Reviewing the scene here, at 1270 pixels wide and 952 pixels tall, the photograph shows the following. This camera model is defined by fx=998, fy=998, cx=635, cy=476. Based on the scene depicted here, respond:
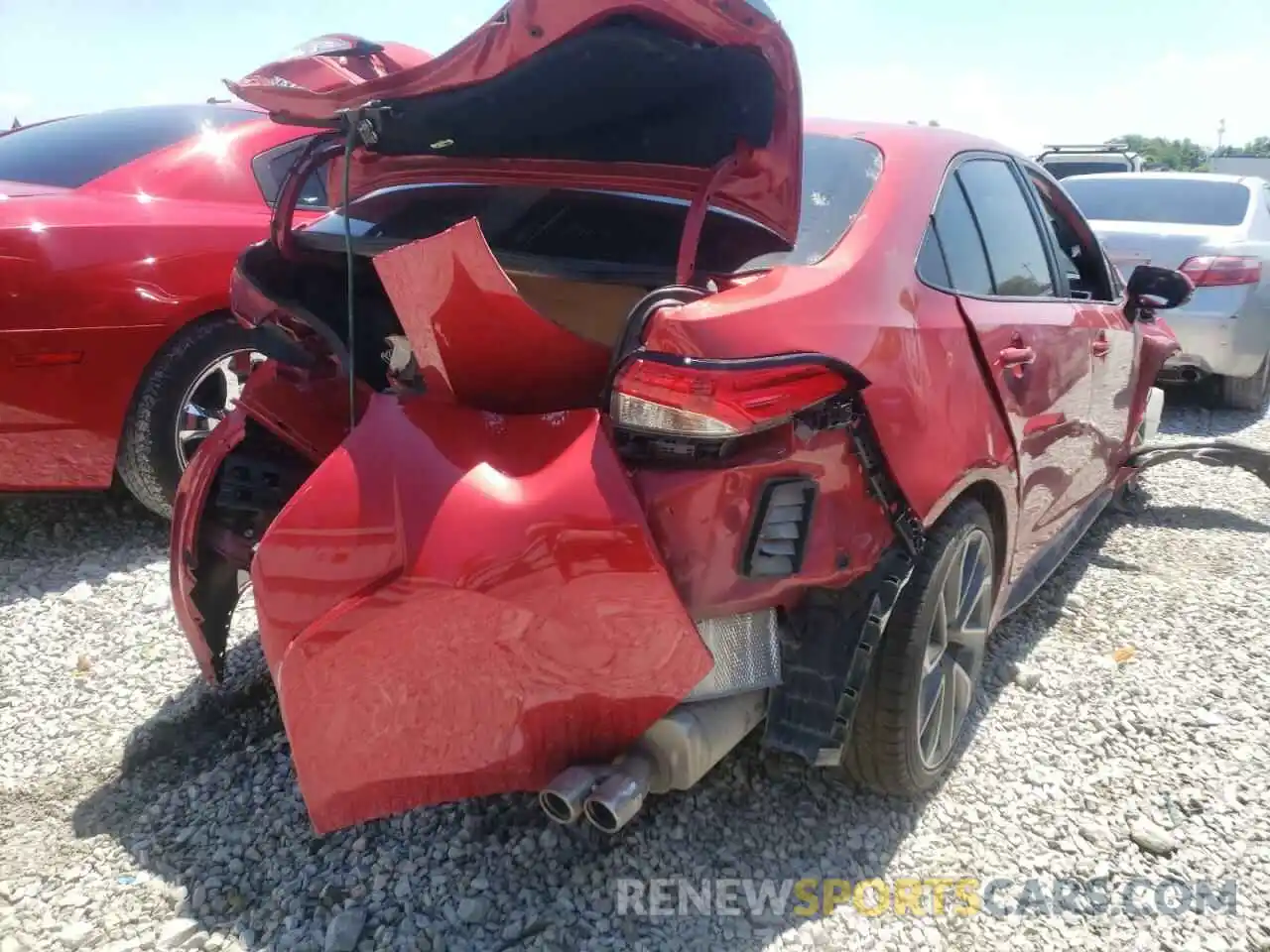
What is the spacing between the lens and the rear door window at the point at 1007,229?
2705mm

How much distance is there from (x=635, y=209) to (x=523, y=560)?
0.93 m

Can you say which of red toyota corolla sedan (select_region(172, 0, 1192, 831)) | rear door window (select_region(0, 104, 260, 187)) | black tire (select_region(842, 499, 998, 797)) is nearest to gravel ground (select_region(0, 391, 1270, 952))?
black tire (select_region(842, 499, 998, 797))

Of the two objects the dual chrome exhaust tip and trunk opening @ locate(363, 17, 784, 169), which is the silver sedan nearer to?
trunk opening @ locate(363, 17, 784, 169)

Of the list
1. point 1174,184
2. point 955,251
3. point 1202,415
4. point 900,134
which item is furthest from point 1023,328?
point 1174,184

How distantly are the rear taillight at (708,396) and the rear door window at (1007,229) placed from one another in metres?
1.11

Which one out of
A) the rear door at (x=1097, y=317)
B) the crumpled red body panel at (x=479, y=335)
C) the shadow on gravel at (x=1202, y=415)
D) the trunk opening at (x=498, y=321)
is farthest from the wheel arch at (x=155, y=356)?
the shadow on gravel at (x=1202, y=415)

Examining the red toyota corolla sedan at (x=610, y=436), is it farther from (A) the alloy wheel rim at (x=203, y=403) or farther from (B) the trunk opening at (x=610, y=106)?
(A) the alloy wheel rim at (x=203, y=403)

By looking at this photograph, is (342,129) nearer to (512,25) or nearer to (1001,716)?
(512,25)

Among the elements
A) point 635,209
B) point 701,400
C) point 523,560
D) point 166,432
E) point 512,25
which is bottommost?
point 166,432

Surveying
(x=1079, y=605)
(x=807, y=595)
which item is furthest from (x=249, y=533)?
(x=1079, y=605)

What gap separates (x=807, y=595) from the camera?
2.05m

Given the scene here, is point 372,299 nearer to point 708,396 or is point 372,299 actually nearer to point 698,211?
point 698,211

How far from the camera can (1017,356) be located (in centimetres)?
254

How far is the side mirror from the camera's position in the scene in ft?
12.2
